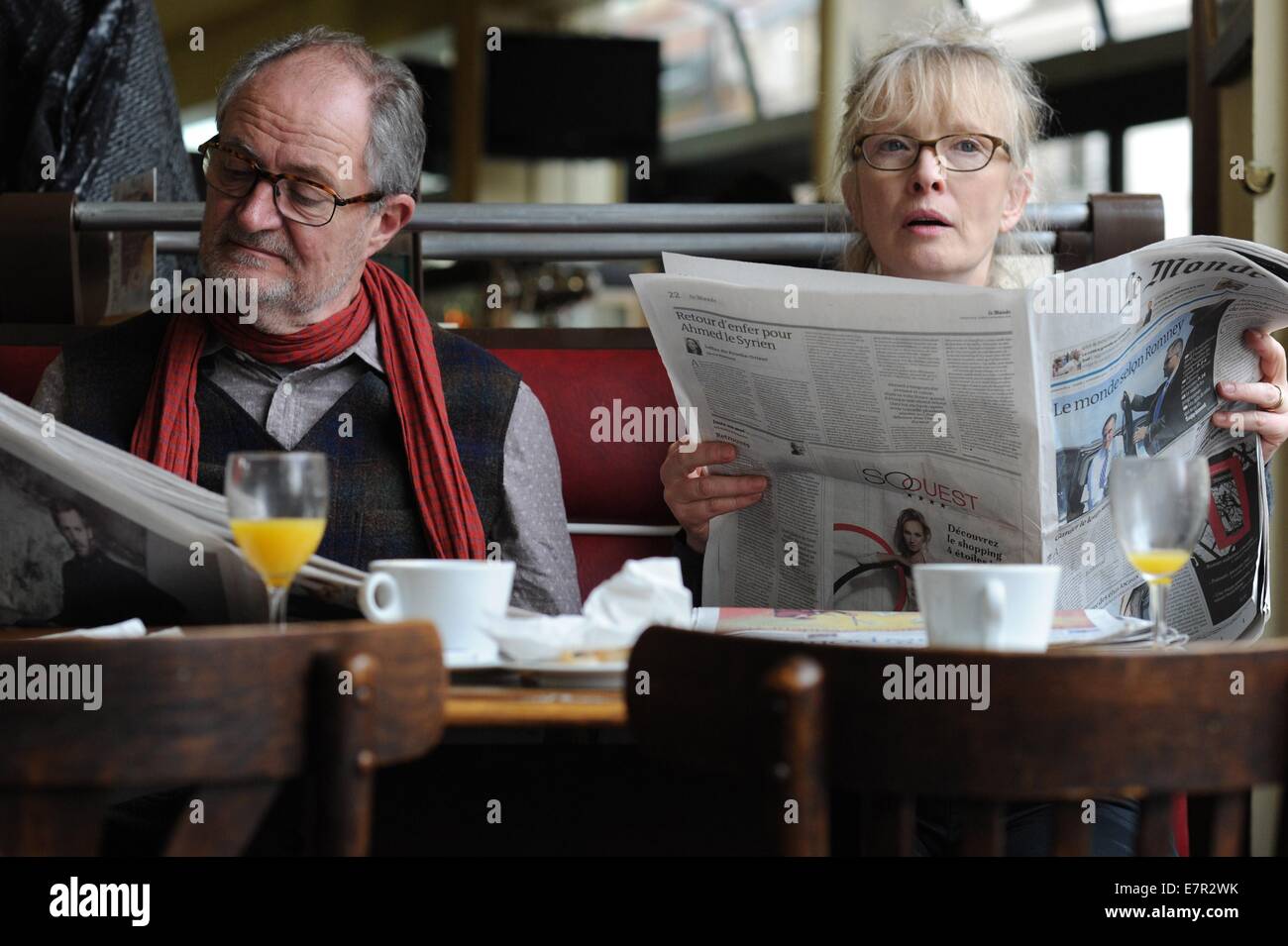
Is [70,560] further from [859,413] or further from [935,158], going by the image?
[935,158]

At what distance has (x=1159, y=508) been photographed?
94cm

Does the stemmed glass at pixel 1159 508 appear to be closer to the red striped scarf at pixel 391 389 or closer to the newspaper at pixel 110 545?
the newspaper at pixel 110 545

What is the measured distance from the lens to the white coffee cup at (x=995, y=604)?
0.85m

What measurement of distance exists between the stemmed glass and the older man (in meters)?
0.81

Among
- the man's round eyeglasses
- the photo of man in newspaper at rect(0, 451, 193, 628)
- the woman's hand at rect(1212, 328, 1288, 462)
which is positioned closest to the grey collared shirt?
the man's round eyeglasses

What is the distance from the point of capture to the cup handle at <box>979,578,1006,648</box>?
844 millimetres

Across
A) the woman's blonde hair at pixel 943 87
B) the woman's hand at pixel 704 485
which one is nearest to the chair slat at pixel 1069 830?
the woman's hand at pixel 704 485

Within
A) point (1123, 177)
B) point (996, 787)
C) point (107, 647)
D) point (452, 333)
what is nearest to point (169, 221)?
point (452, 333)

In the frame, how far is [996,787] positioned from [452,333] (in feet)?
4.01

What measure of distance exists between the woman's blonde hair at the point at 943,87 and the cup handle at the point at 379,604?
97cm

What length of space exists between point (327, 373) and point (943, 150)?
79 cm

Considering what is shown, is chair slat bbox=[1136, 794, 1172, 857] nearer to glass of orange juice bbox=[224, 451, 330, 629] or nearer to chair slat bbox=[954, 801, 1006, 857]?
chair slat bbox=[954, 801, 1006, 857]

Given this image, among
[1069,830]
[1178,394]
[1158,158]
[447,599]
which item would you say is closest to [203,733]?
[447,599]

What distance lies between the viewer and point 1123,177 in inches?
245
